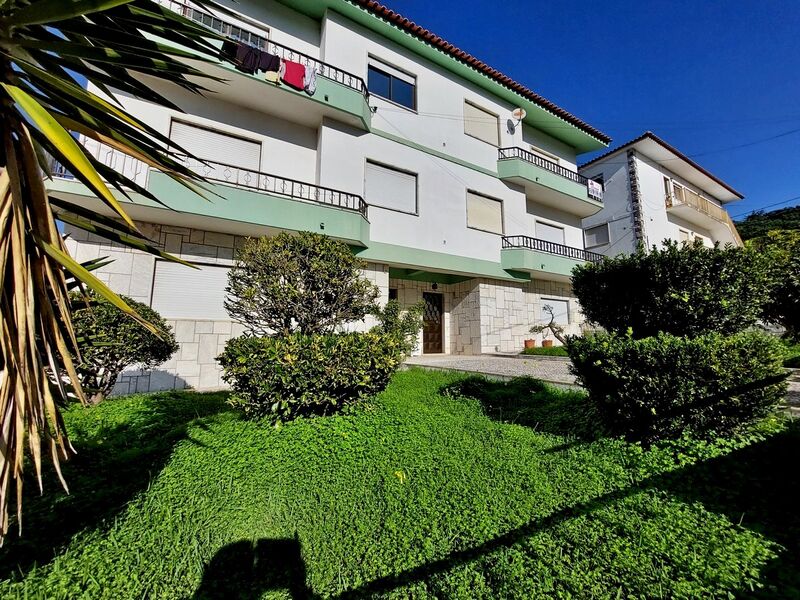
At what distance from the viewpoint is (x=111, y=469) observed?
3.38 metres

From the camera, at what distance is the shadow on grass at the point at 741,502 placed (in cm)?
207

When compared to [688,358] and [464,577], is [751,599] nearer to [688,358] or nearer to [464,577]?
[464,577]

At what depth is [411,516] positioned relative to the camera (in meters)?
2.67

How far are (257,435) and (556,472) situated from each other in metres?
3.17

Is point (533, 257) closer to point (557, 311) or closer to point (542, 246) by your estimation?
point (542, 246)

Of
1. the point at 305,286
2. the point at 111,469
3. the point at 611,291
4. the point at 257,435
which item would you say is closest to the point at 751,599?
the point at 611,291

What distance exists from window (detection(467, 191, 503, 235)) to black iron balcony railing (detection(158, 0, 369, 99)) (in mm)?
5247

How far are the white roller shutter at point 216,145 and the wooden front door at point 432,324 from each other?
7561mm

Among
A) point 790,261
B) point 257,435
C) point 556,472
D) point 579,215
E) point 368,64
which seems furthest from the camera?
point 579,215

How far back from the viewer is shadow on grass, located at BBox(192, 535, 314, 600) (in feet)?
7.59

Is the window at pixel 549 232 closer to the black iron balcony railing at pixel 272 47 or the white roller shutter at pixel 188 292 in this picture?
the black iron balcony railing at pixel 272 47

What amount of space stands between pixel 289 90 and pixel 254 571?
10.0 metres

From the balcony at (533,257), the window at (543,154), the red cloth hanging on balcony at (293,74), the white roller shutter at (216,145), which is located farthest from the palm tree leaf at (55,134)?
the window at (543,154)

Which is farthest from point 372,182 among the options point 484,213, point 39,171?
point 39,171
